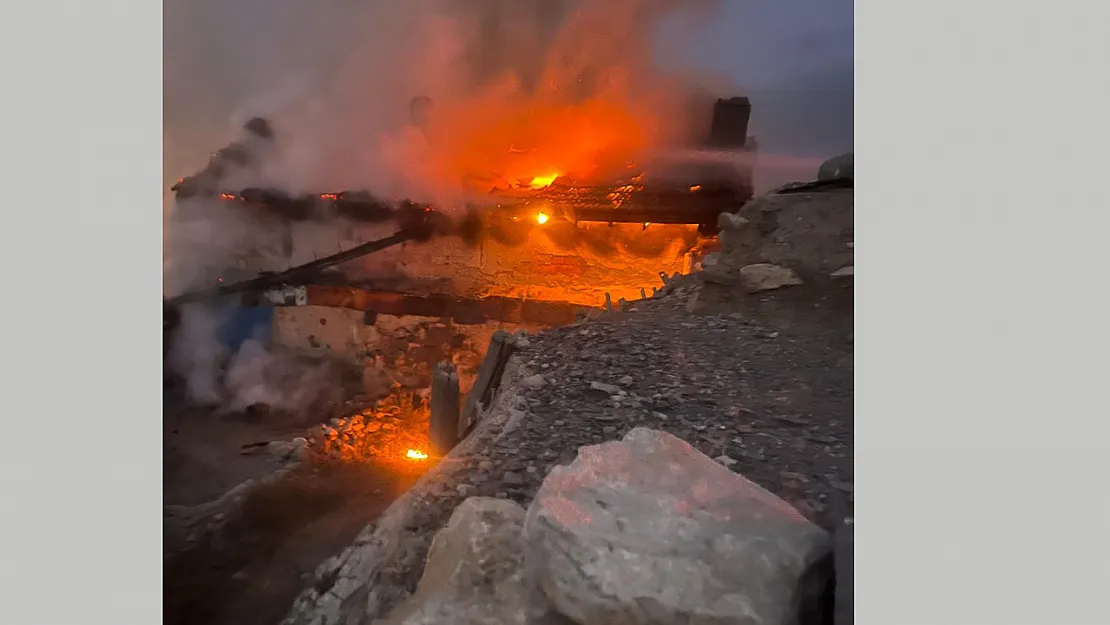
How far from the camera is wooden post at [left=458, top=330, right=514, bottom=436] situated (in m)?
1.47

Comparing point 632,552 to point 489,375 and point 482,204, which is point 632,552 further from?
point 482,204

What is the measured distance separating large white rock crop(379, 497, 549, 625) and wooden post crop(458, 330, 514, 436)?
0.30 meters

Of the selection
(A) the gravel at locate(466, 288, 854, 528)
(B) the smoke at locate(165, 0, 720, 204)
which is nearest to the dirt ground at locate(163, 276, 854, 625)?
(A) the gravel at locate(466, 288, 854, 528)

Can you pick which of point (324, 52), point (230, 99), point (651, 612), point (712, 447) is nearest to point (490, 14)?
point (324, 52)

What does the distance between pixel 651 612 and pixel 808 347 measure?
680mm

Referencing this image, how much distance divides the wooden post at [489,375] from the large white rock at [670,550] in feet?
1.24

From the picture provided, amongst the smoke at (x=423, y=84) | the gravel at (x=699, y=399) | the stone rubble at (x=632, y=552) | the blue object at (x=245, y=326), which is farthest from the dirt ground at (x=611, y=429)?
the smoke at (x=423, y=84)

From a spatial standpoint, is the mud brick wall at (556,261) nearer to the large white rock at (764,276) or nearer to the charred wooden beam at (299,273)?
the charred wooden beam at (299,273)

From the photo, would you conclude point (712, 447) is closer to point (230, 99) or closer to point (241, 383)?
point (241, 383)

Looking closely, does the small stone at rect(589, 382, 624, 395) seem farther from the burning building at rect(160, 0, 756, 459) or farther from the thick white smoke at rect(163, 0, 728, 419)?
the thick white smoke at rect(163, 0, 728, 419)

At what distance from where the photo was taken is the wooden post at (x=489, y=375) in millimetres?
1472

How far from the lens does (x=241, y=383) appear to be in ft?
5.21

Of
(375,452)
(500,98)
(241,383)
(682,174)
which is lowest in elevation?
(375,452)

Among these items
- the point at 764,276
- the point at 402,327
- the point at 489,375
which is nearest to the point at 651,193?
the point at 764,276
